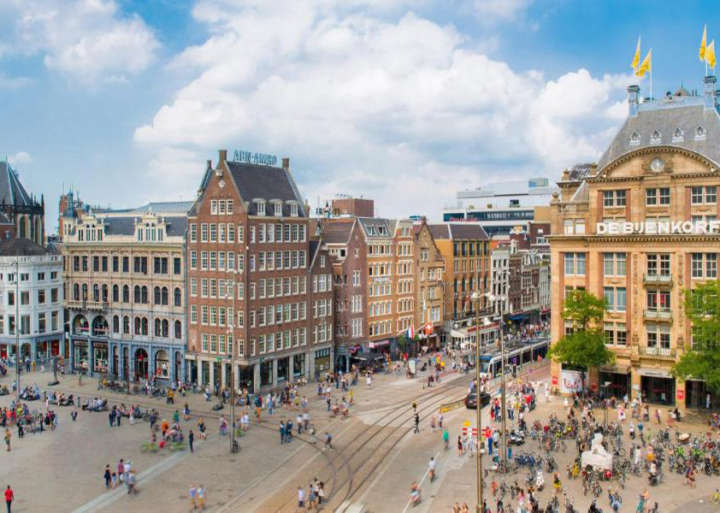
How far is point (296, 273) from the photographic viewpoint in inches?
3305

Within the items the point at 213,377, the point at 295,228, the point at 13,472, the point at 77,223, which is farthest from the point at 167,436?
the point at 77,223

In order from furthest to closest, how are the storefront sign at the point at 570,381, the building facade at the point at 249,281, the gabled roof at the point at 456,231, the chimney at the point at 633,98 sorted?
the gabled roof at the point at 456,231 < the building facade at the point at 249,281 < the chimney at the point at 633,98 < the storefront sign at the point at 570,381

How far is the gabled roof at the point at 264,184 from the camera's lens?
78875 millimetres

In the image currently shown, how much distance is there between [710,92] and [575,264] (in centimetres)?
2106

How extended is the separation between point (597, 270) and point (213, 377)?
4256cm

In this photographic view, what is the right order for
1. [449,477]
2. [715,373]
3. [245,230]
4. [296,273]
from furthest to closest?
[296,273] < [245,230] < [715,373] < [449,477]

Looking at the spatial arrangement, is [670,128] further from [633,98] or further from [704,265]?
[704,265]

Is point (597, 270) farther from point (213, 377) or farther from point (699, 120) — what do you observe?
point (213, 377)

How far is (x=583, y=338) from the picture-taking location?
68.4 m

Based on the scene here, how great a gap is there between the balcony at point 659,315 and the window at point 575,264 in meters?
7.88

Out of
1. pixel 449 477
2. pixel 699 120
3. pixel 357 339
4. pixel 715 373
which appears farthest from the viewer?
pixel 357 339

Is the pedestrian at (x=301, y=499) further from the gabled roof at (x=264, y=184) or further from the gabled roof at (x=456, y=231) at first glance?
the gabled roof at (x=456, y=231)

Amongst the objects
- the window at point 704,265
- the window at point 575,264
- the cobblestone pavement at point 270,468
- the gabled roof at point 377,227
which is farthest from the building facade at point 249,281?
the window at point 704,265

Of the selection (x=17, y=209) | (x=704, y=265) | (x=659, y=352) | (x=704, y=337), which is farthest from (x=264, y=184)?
(x=17, y=209)
